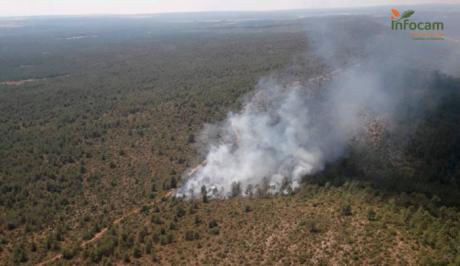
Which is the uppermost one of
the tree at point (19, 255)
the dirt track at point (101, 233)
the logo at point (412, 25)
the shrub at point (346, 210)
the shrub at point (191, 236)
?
the logo at point (412, 25)

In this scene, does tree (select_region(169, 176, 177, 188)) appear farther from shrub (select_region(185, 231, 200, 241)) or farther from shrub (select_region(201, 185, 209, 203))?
shrub (select_region(185, 231, 200, 241))

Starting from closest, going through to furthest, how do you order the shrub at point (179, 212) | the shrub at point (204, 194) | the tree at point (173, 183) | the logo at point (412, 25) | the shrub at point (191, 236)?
the shrub at point (191, 236)
the shrub at point (179, 212)
the shrub at point (204, 194)
the tree at point (173, 183)
the logo at point (412, 25)

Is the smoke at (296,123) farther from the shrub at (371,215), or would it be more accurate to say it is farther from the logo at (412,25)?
the logo at (412,25)

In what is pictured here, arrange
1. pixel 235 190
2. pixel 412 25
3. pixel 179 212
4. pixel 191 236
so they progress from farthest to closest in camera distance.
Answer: pixel 412 25 < pixel 235 190 < pixel 179 212 < pixel 191 236

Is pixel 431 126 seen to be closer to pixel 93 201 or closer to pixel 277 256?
pixel 277 256

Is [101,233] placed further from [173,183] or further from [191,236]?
[173,183]

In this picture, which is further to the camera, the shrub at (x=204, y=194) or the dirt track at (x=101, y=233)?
the shrub at (x=204, y=194)

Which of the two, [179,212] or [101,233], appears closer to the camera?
[101,233]

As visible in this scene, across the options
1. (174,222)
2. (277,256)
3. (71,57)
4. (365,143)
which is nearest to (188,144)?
(174,222)

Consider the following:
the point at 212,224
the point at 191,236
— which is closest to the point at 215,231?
the point at 212,224

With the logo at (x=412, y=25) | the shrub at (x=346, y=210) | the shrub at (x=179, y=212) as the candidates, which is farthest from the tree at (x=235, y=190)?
the logo at (x=412, y=25)
